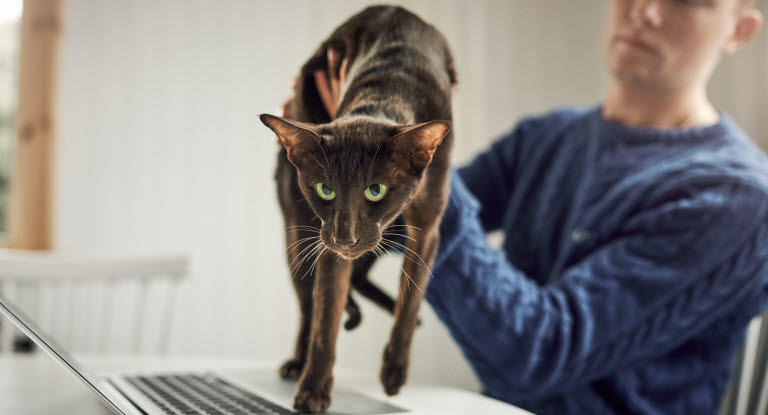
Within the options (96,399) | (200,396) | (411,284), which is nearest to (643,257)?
(411,284)

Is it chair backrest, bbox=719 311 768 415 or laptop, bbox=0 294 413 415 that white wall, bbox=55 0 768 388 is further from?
chair backrest, bbox=719 311 768 415

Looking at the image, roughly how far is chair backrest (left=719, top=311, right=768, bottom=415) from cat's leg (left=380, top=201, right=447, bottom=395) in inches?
25.3

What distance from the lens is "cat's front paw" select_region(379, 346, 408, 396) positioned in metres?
0.43

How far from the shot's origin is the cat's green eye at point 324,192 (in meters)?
0.34

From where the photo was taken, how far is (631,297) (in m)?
0.70

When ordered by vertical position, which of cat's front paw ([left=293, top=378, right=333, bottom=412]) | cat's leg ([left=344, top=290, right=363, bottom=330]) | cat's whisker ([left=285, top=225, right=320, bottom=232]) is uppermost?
cat's whisker ([left=285, top=225, right=320, bottom=232])

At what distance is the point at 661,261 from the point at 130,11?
981mm

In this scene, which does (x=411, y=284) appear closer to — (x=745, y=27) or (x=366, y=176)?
(x=366, y=176)

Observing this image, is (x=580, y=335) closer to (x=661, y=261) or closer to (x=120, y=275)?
(x=661, y=261)

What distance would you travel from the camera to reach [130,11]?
1.06 meters

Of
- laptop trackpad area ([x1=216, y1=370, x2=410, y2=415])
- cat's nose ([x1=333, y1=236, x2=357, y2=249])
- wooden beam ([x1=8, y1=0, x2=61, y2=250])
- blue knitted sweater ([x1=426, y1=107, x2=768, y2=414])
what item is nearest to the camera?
cat's nose ([x1=333, y1=236, x2=357, y2=249])

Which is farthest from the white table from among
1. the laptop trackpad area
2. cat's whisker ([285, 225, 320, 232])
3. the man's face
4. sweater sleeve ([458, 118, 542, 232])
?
the man's face

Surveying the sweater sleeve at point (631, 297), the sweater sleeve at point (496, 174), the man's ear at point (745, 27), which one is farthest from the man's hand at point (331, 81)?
the man's ear at point (745, 27)

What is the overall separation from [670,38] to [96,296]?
1284mm
